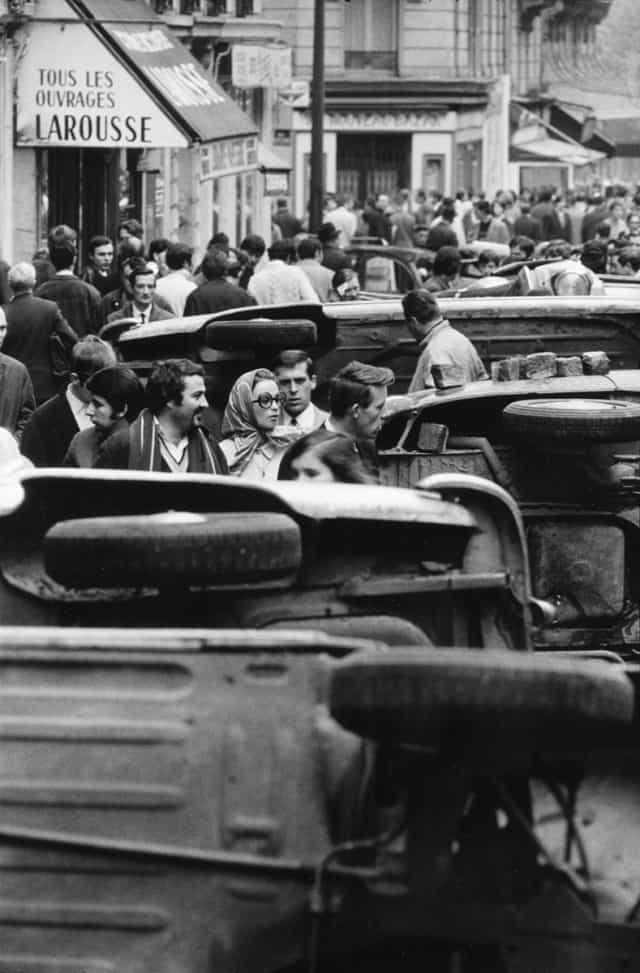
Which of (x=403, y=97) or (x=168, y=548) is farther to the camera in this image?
(x=403, y=97)

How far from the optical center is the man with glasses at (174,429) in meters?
8.43

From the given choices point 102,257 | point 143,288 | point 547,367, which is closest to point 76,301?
point 143,288

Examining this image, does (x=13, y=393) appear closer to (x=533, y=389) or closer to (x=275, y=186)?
(x=533, y=389)

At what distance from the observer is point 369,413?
8266 millimetres

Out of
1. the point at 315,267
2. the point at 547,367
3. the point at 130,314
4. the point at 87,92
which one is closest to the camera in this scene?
the point at 547,367

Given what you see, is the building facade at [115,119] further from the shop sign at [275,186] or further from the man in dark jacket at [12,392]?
→ the man in dark jacket at [12,392]

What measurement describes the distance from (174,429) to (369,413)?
77 cm

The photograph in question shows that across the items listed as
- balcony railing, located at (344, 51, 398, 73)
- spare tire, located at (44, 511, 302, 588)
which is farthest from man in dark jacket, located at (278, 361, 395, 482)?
balcony railing, located at (344, 51, 398, 73)

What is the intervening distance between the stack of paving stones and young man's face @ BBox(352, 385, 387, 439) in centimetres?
83

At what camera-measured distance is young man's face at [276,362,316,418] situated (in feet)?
31.9

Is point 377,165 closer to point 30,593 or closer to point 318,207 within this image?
point 318,207

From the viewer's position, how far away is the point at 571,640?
8352 millimetres

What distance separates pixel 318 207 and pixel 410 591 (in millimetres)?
24036

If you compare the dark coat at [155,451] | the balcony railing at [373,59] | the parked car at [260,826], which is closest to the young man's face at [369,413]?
the dark coat at [155,451]
